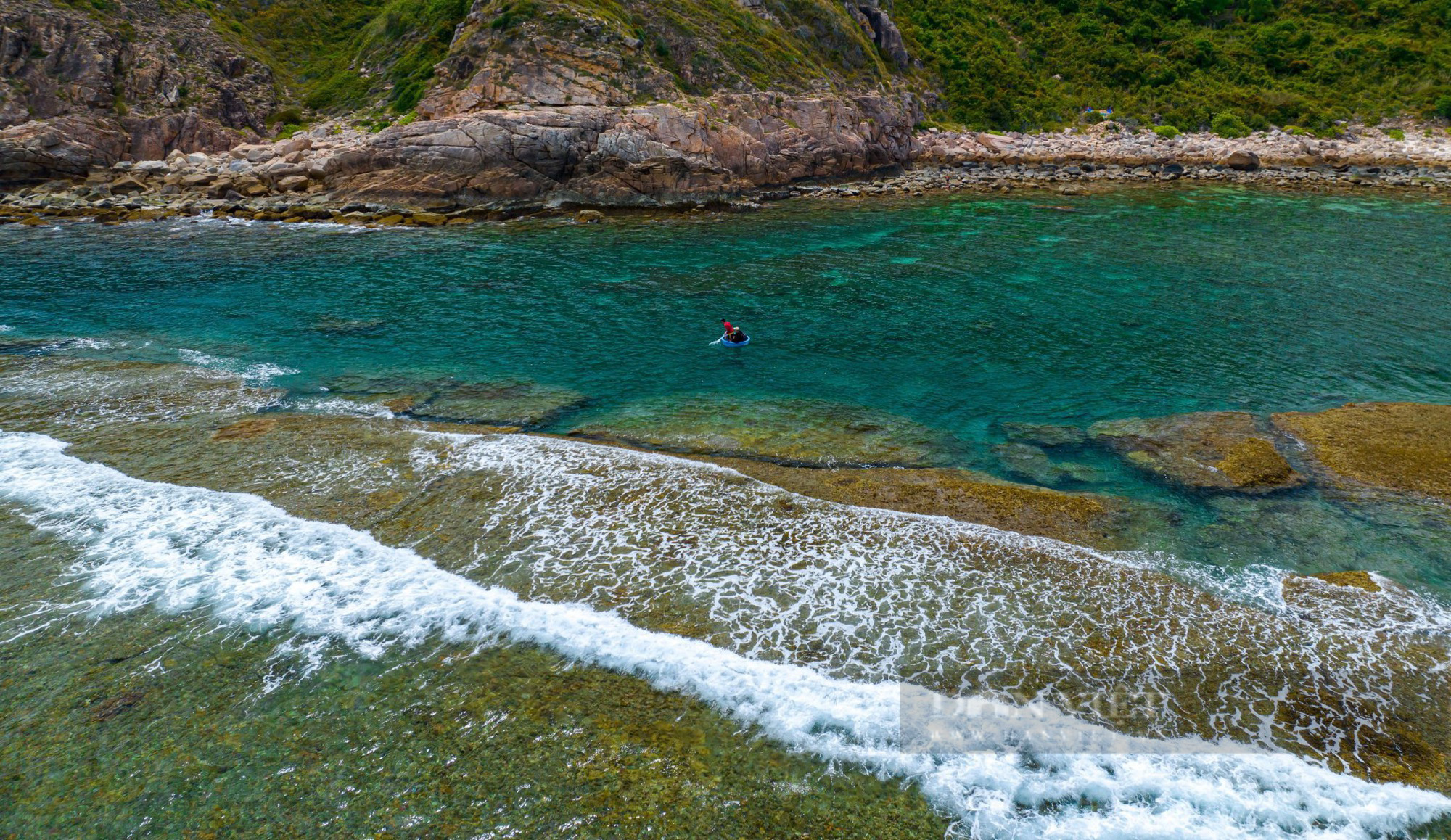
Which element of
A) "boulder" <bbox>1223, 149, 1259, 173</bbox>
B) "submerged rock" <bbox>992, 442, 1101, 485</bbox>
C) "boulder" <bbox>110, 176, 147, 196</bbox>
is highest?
"boulder" <bbox>110, 176, 147, 196</bbox>

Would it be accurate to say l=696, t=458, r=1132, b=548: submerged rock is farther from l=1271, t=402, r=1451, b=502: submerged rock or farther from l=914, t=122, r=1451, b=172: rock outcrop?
l=914, t=122, r=1451, b=172: rock outcrop

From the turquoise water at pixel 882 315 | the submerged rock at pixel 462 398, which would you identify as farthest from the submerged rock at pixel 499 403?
the turquoise water at pixel 882 315

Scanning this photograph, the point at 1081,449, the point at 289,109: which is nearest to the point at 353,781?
the point at 1081,449

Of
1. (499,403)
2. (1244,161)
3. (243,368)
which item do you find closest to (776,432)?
(499,403)

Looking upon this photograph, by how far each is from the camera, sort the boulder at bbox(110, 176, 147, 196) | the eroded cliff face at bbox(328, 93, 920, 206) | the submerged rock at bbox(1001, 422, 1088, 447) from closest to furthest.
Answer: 1. the submerged rock at bbox(1001, 422, 1088, 447)
2. the eroded cliff face at bbox(328, 93, 920, 206)
3. the boulder at bbox(110, 176, 147, 196)

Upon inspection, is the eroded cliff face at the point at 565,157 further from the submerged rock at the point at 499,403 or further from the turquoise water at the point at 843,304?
the submerged rock at the point at 499,403

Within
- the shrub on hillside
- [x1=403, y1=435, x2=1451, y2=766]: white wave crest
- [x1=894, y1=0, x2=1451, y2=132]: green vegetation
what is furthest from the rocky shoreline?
[x1=403, y1=435, x2=1451, y2=766]: white wave crest
